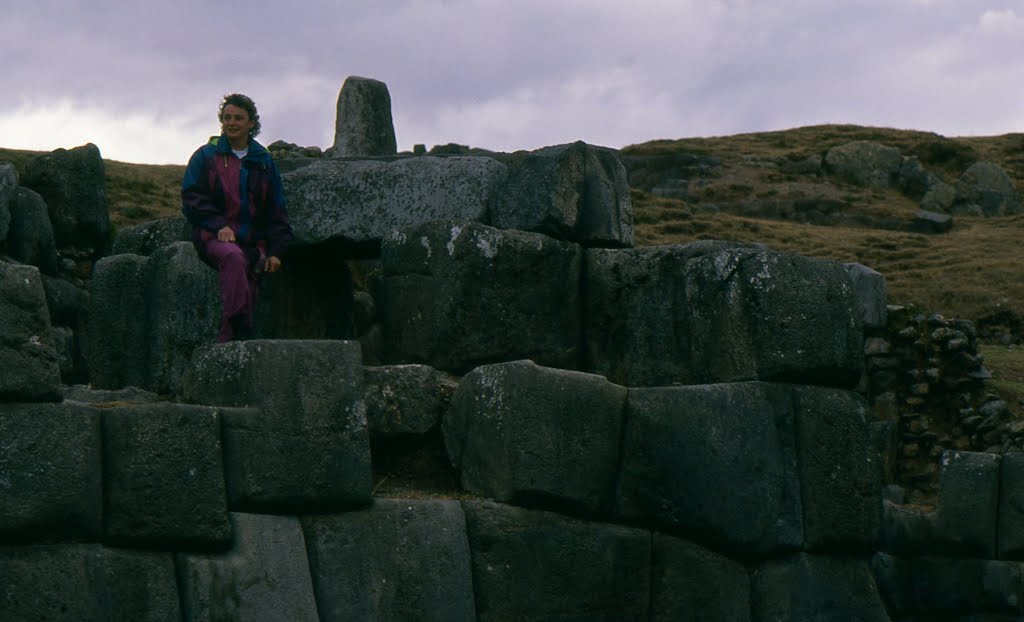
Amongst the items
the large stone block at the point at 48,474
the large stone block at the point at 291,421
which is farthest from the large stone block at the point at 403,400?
the large stone block at the point at 48,474

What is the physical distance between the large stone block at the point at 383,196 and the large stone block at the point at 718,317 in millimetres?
882

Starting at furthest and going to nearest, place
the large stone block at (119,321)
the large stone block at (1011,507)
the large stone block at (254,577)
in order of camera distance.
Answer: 1. the large stone block at (1011,507)
2. the large stone block at (119,321)
3. the large stone block at (254,577)

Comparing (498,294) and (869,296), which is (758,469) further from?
(869,296)

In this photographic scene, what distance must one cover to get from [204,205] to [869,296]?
12028mm

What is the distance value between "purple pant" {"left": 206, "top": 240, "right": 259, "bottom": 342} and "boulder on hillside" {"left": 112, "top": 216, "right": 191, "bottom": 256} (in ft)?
6.20

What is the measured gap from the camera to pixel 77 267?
57.8ft

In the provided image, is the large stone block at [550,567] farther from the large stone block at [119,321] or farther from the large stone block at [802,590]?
the large stone block at [119,321]

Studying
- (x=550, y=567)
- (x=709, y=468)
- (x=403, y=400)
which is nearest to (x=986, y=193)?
(x=709, y=468)

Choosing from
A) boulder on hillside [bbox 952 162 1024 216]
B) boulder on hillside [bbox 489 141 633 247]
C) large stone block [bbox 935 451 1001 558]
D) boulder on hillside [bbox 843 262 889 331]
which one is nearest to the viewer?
boulder on hillside [bbox 489 141 633 247]

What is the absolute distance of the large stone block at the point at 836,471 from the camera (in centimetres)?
925

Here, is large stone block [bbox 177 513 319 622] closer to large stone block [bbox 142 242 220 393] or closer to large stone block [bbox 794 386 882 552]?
large stone block [bbox 142 242 220 393]

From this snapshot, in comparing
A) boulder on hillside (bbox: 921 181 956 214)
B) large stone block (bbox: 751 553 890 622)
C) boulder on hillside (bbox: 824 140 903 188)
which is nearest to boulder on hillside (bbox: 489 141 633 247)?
large stone block (bbox: 751 553 890 622)

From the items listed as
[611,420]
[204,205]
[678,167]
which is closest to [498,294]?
[611,420]

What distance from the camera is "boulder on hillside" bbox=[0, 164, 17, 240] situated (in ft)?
48.8
